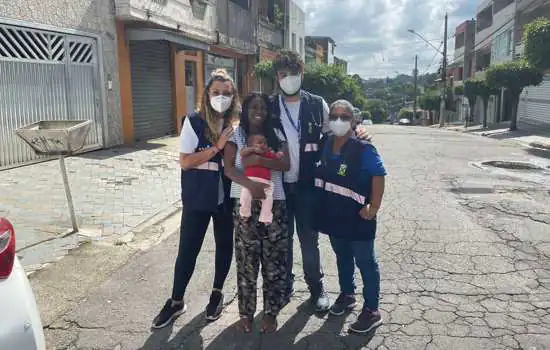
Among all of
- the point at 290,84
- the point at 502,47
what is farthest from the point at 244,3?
the point at 290,84

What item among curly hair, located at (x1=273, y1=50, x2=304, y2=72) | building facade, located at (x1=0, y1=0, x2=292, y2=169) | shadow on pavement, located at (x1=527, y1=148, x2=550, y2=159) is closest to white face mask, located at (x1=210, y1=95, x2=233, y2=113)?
curly hair, located at (x1=273, y1=50, x2=304, y2=72)

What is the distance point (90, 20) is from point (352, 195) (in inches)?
389

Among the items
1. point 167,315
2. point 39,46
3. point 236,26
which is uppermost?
point 236,26

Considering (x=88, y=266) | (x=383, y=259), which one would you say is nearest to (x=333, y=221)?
(x=383, y=259)

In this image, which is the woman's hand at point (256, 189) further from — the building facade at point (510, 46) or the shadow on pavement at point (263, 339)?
the building facade at point (510, 46)

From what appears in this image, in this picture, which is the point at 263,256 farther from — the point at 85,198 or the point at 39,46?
the point at 39,46

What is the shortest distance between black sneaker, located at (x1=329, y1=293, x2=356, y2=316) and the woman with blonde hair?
880mm

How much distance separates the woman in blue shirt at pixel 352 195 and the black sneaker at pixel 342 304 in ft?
0.82

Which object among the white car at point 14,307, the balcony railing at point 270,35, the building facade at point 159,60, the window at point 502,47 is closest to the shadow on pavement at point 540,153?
the building facade at point 159,60

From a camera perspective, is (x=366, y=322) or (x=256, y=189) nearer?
(x=256, y=189)

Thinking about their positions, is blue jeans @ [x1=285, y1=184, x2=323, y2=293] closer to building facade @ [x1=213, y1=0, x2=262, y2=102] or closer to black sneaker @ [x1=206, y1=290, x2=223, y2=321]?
black sneaker @ [x1=206, y1=290, x2=223, y2=321]

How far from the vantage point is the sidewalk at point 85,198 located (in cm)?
530

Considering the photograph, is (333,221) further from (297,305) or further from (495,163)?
(495,163)

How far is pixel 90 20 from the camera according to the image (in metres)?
11.1
